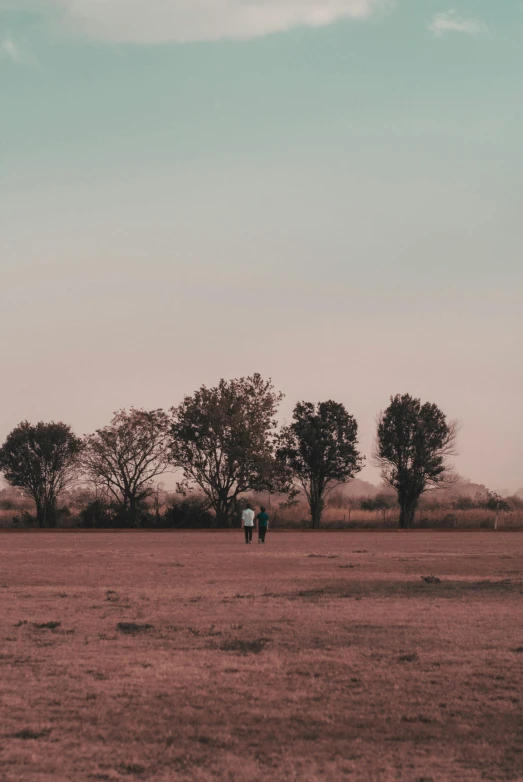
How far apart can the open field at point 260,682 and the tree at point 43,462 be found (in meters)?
56.8

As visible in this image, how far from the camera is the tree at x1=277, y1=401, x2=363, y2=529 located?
7906 cm

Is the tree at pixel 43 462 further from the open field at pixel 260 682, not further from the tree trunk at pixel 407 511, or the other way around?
the open field at pixel 260 682

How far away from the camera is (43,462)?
77.4 metres

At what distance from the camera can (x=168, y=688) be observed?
9.95 m

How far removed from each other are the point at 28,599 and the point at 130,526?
56.4m

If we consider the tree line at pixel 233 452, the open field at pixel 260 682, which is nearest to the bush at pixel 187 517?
the tree line at pixel 233 452

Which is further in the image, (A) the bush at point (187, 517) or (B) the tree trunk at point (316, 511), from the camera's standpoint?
(B) the tree trunk at point (316, 511)

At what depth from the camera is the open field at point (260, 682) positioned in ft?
24.1

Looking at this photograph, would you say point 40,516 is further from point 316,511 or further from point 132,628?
point 132,628

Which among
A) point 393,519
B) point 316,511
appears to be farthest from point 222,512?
point 393,519

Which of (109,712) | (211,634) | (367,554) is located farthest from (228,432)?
(109,712)

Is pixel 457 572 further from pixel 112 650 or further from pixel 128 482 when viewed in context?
pixel 128 482

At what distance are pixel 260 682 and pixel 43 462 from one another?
227 feet

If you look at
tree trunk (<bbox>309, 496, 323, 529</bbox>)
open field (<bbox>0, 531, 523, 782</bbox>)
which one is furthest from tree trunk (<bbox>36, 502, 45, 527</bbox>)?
open field (<bbox>0, 531, 523, 782</bbox>)
